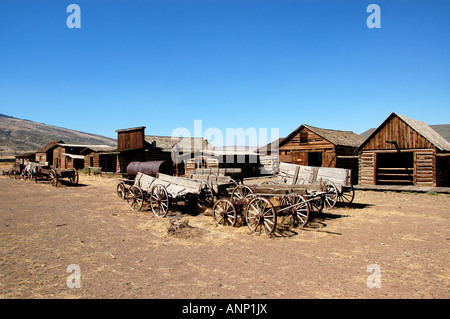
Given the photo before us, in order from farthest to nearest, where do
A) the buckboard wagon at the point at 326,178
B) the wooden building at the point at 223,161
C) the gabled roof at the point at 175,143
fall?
1. the gabled roof at the point at 175,143
2. the wooden building at the point at 223,161
3. the buckboard wagon at the point at 326,178

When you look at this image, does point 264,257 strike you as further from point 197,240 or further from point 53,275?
point 53,275

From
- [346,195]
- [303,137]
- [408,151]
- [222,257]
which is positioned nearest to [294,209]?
[222,257]

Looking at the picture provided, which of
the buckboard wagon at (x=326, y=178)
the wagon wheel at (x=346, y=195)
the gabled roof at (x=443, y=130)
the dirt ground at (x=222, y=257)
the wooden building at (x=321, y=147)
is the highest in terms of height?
the gabled roof at (x=443, y=130)

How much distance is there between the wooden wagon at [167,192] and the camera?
10445 millimetres

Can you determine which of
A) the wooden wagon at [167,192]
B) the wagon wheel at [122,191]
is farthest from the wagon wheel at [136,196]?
the wagon wheel at [122,191]

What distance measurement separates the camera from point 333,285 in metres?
4.69

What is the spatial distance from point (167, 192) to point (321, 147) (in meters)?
16.8

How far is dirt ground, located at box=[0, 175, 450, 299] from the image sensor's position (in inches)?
179

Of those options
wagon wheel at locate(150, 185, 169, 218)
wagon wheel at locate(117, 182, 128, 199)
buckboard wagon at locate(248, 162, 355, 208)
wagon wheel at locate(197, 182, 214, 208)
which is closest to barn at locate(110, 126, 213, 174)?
wagon wheel at locate(117, 182, 128, 199)

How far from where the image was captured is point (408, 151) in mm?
17594

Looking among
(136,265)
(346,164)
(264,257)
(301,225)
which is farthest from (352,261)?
(346,164)

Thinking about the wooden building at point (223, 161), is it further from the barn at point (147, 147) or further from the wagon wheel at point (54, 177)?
the wagon wheel at point (54, 177)

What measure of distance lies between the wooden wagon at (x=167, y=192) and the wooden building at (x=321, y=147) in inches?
557
